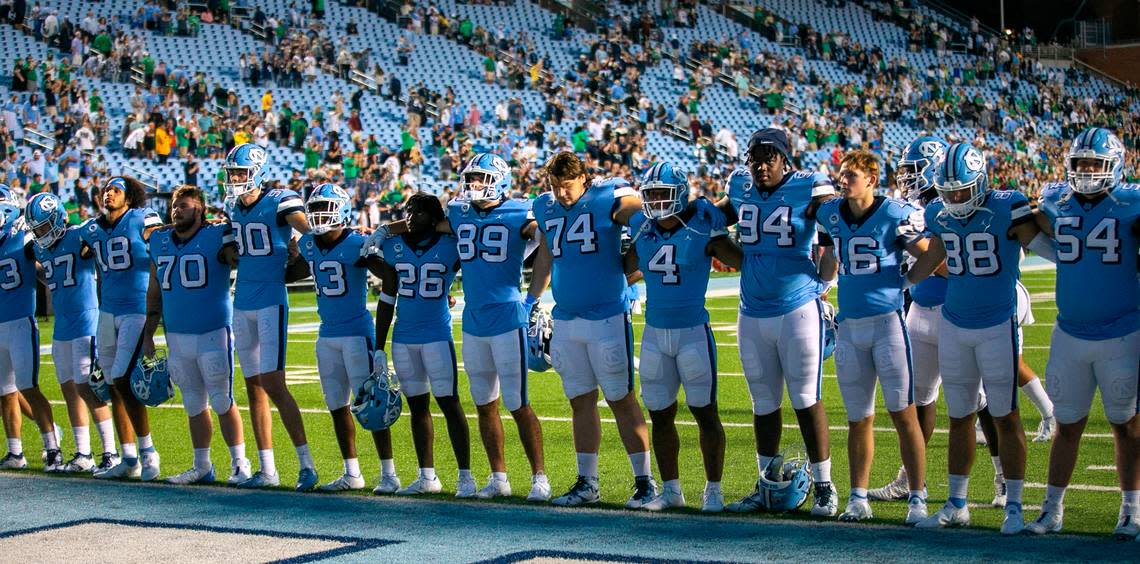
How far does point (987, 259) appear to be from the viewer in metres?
5.79

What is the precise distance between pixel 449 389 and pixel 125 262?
7.34ft

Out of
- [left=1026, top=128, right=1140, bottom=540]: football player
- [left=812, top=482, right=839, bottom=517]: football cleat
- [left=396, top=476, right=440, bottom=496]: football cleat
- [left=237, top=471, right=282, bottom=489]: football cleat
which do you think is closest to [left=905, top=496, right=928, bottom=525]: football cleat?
[left=812, top=482, right=839, bottom=517]: football cleat

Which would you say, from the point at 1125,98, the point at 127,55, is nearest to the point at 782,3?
the point at 1125,98

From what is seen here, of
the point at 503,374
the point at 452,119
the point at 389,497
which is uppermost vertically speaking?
the point at 452,119

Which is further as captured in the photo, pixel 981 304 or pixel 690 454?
pixel 690 454

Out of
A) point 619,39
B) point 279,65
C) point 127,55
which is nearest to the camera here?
point 127,55

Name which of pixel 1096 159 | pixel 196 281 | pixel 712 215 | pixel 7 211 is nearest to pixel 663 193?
pixel 712 215

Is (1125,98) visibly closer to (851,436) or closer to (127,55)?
(127,55)

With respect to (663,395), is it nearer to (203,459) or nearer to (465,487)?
(465,487)

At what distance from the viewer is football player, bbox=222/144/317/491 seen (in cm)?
740

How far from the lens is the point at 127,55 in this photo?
25.7 meters

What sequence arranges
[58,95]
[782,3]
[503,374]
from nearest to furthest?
[503,374]
[58,95]
[782,3]

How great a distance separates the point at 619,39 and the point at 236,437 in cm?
2844

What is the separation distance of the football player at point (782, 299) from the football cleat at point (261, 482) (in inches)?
108
